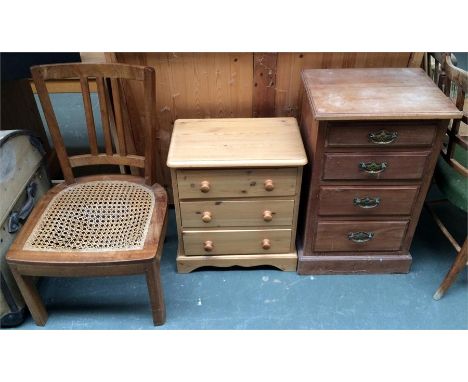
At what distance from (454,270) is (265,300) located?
2.69 ft

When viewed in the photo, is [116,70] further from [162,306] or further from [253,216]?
[162,306]

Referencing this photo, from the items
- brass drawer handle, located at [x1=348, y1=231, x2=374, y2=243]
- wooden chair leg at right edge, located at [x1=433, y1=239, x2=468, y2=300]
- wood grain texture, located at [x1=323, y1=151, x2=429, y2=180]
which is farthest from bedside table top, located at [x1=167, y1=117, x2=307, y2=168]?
wooden chair leg at right edge, located at [x1=433, y1=239, x2=468, y2=300]

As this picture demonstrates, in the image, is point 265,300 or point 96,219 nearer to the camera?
point 96,219

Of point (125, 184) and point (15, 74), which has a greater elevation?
point (15, 74)

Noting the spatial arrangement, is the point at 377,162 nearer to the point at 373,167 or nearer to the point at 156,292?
the point at 373,167

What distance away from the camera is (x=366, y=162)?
1.52 meters

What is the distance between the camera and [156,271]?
148 cm

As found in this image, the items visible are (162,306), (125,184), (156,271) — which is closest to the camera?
(156,271)

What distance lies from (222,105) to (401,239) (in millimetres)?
1033

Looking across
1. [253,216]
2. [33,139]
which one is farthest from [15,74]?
→ [253,216]

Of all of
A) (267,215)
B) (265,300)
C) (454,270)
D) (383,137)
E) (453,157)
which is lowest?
(265,300)

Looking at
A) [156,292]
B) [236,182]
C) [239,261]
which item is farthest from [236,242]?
[156,292]

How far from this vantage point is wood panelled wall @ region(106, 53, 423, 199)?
176 centimetres

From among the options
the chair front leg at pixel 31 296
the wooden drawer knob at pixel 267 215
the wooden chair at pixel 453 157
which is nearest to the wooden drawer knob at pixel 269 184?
the wooden drawer knob at pixel 267 215
